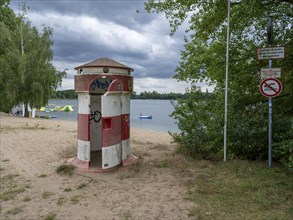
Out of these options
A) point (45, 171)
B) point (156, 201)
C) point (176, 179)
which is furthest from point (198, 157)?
point (45, 171)

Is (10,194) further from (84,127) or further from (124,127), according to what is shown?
(124,127)

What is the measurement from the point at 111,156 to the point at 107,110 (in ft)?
3.16

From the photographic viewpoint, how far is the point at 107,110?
18.6ft

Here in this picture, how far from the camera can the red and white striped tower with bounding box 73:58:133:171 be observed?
5707 millimetres

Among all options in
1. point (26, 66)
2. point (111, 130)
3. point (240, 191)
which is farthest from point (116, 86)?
point (26, 66)

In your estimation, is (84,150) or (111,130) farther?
(84,150)

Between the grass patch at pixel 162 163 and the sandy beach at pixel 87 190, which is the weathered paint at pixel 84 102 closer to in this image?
the sandy beach at pixel 87 190

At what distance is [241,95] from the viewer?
787cm

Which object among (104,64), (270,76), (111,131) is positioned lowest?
(111,131)

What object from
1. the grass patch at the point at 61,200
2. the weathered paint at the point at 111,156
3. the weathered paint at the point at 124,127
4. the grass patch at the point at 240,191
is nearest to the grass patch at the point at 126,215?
the grass patch at the point at 240,191

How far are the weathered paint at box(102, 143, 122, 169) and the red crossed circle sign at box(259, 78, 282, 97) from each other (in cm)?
350

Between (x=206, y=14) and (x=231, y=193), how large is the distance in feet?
17.8

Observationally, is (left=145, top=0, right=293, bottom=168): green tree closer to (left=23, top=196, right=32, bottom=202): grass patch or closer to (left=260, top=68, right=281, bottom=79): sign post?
(left=260, top=68, right=281, bottom=79): sign post

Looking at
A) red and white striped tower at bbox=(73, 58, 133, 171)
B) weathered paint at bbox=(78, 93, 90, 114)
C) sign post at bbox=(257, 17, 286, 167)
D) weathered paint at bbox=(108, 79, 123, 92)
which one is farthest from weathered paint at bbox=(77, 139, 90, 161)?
sign post at bbox=(257, 17, 286, 167)
